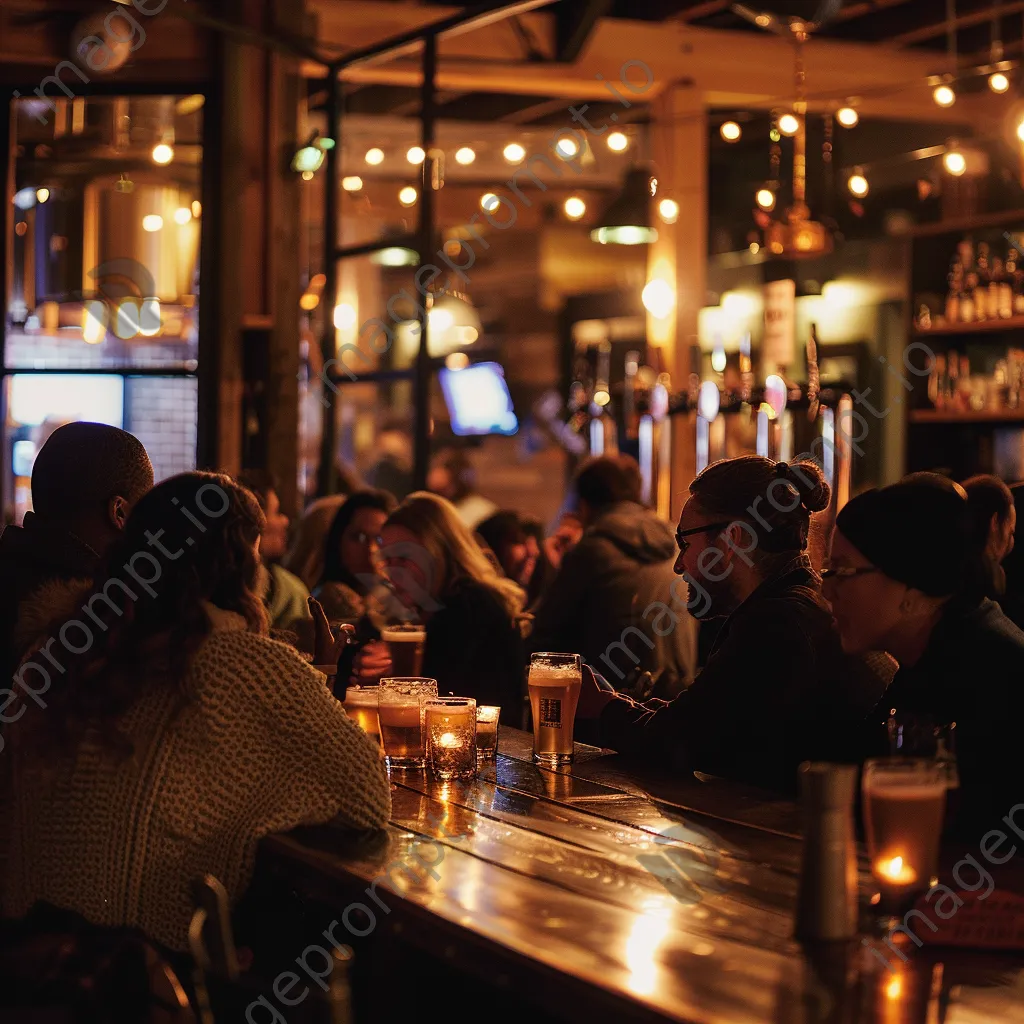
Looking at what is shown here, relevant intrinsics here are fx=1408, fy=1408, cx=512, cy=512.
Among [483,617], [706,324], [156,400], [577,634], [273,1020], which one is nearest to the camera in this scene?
[273,1020]

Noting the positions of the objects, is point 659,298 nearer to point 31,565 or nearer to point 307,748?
point 31,565

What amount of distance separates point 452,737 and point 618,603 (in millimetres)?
2383


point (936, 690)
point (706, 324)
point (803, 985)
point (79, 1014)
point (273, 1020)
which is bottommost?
point (273, 1020)

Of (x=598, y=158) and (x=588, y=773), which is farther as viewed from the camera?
(x=598, y=158)

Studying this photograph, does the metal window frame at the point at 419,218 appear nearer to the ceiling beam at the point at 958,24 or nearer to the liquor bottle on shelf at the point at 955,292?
the liquor bottle on shelf at the point at 955,292

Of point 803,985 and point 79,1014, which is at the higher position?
point 803,985

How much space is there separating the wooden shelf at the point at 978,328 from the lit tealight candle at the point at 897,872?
5.59 m

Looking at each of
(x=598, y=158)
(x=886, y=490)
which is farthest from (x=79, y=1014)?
(x=598, y=158)

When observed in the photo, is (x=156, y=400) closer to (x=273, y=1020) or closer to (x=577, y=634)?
(x=577, y=634)

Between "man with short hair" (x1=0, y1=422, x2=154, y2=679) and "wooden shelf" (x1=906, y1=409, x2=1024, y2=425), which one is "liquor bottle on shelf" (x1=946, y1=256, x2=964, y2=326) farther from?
"man with short hair" (x1=0, y1=422, x2=154, y2=679)

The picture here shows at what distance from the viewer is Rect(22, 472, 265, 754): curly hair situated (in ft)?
7.13

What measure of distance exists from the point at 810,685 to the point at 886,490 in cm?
54

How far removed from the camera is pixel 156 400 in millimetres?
6973

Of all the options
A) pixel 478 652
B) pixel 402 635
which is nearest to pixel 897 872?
pixel 402 635
